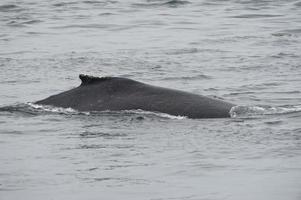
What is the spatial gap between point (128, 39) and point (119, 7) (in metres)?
8.13

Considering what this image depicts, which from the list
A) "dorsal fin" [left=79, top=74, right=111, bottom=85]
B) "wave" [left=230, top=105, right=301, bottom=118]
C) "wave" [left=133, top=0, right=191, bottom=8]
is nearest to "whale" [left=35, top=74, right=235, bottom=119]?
"dorsal fin" [left=79, top=74, right=111, bottom=85]

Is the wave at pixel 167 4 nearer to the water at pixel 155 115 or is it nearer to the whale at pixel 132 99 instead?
the water at pixel 155 115

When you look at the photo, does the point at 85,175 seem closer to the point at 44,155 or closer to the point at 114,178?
the point at 114,178

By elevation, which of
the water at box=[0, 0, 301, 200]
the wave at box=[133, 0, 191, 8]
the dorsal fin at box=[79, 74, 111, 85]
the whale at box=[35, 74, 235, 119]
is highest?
the dorsal fin at box=[79, 74, 111, 85]

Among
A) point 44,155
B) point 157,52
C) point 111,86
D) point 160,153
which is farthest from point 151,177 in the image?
point 157,52

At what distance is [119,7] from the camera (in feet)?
101

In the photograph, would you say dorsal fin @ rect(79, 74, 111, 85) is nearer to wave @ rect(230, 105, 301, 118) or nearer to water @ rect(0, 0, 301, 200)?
water @ rect(0, 0, 301, 200)

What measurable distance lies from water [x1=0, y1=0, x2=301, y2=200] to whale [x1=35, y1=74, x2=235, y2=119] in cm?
14

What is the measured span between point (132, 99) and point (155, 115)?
1.45 ft

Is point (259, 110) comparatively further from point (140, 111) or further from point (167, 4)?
point (167, 4)

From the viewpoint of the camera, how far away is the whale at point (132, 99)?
11.5 metres

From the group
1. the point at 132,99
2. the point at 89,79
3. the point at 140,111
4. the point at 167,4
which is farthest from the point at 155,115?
the point at 167,4

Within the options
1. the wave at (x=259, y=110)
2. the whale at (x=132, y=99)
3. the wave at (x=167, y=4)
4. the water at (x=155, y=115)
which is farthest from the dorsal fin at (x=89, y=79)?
the wave at (x=167, y=4)

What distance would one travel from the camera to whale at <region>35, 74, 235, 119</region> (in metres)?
11.5
